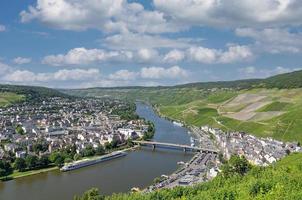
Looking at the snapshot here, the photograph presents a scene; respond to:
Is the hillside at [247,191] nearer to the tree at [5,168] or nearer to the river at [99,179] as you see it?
the river at [99,179]

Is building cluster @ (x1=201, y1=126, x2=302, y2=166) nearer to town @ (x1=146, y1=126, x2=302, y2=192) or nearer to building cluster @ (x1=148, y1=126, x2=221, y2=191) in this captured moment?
town @ (x1=146, y1=126, x2=302, y2=192)

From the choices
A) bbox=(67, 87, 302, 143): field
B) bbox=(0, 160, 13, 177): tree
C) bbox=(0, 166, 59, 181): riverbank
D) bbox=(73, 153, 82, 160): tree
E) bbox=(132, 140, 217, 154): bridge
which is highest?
bbox=(67, 87, 302, 143): field

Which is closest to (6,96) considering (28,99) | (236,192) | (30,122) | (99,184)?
(28,99)

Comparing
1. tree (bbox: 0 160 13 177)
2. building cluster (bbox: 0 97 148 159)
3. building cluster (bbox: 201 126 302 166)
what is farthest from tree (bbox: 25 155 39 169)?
building cluster (bbox: 201 126 302 166)

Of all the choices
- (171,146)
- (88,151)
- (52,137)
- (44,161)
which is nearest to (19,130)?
(52,137)

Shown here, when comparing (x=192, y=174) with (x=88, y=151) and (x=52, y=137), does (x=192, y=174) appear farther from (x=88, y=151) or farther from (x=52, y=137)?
(x=52, y=137)

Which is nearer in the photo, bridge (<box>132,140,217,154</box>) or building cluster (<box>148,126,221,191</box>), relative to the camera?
building cluster (<box>148,126,221,191</box>)
